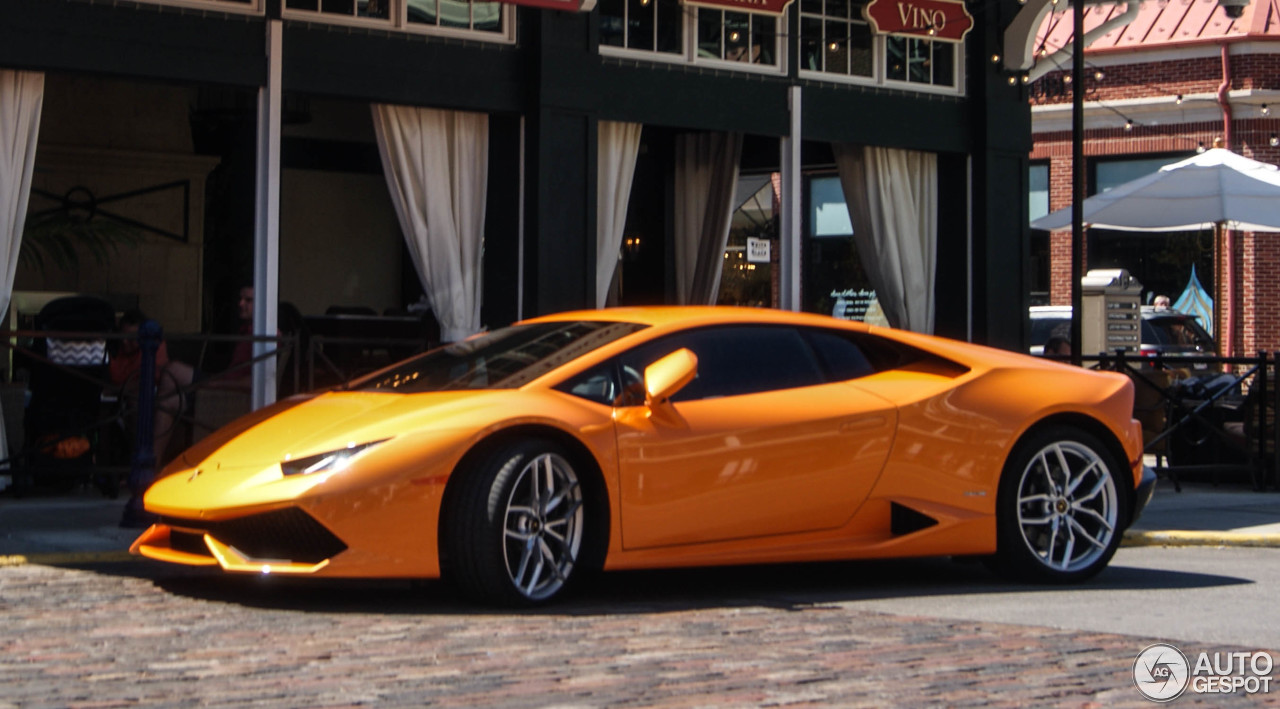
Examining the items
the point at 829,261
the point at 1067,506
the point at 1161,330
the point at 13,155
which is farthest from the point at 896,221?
the point at 829,261

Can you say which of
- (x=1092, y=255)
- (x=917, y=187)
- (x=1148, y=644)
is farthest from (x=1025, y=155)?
(x=1092, y=255)

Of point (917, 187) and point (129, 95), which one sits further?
point (129, 95)

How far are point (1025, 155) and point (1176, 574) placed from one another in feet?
23.1

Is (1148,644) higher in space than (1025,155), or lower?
lower

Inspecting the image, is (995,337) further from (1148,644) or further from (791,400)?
(1148,644)

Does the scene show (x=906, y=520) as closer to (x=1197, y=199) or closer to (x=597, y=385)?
(x=597, y=385)

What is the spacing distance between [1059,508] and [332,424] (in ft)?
11.8

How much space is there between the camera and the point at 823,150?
15.1 m

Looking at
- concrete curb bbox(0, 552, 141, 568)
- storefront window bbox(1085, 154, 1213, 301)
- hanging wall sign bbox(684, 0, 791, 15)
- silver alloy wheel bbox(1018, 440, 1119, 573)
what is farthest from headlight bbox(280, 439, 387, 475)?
storefront window bbox(1085, 154, 1213, 301)

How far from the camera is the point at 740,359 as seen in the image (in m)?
7.47

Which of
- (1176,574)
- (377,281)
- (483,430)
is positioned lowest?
(1176,574)

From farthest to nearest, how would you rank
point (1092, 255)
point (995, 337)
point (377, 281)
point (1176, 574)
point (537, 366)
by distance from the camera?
point (1092, 255) → point (377, 281) → point (995, 337) → point (1176, 574) → point (537, 366)

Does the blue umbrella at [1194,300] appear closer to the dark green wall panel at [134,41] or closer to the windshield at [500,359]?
the dark green wall panel at [134,41]

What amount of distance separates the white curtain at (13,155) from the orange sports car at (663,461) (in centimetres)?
384
